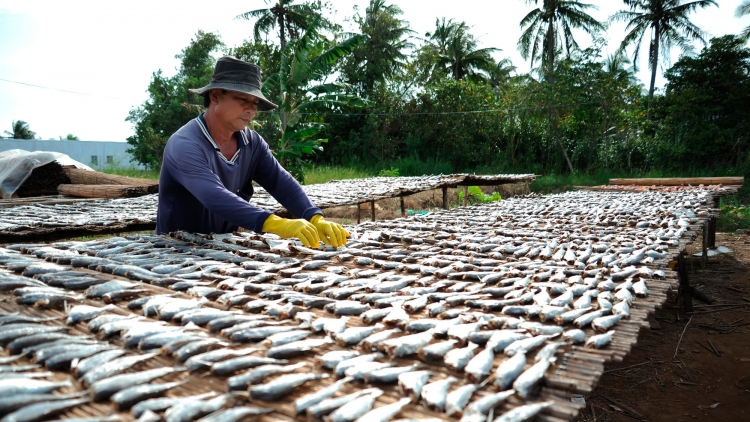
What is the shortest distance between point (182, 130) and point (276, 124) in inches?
821

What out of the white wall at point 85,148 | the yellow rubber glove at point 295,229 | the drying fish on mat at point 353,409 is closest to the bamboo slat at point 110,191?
the yellow rubber glove at point 295,229

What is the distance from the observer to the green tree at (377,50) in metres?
26.2

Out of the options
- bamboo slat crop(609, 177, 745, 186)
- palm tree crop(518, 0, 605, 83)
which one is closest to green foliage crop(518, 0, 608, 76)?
palm tree crop(518, 0, 605, 83)

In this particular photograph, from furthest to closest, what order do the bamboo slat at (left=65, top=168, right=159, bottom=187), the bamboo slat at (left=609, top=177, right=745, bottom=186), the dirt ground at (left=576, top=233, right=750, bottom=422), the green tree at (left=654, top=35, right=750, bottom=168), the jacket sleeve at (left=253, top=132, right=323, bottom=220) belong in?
the green tree at (left=654, top=35, right=750, bottom=168) < the bamboo slat at (left=609, top=177, right=745, bottom=186) < the bamboo slat at (left=65, top=168, right=159, bottom=187) < the dirt ground at (left=576, top=233, right=750, bottom=422) < the jacket sleeve at (left=253, top=132, right=323, bottom=220)

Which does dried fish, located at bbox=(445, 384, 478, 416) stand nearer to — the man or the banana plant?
the man

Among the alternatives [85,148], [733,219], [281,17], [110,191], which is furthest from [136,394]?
[85,148]

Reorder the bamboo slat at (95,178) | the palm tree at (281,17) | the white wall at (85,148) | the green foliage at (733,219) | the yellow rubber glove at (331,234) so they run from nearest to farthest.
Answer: the yellow rubber glove at (331,234), the bamboo slat at (95,178), the green foliage at (733,219), the palm tree at (281,17), the white wall at (85,148)

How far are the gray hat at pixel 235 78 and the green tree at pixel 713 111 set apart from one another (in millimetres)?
18216

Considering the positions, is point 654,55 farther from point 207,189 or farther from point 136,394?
point 136,394

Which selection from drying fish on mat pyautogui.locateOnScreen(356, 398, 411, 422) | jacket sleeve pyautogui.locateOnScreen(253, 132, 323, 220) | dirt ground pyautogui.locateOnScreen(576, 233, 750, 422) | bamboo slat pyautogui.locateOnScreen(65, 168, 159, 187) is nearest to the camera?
drying fish on mat pyautogui.locateOnScreen(356, 398, 411, 422)

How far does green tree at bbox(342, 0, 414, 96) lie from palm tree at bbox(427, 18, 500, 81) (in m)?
2.77

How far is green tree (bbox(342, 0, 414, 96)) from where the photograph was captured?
26.2 metres

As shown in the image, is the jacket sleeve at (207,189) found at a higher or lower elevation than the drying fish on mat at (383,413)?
higher

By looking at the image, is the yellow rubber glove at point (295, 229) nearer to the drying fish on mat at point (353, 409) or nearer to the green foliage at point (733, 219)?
the drying fish on mat at point (353, 409)
